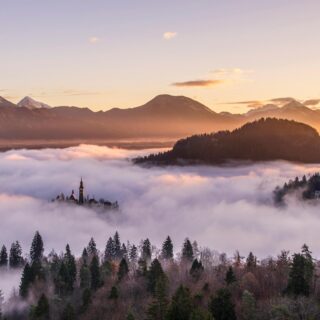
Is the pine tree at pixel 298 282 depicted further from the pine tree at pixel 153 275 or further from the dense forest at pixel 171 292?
the pine tree at pixel 153 275

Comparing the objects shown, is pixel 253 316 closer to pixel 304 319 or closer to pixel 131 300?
pixel 304 319

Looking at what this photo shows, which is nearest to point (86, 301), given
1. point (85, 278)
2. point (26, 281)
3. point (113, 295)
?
point (113, 295)

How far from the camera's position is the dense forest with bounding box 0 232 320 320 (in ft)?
294

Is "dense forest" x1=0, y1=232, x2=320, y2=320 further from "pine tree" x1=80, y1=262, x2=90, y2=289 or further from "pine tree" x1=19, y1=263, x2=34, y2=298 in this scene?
"pine tree" x1=80, y1=262, x2=90, y2=289

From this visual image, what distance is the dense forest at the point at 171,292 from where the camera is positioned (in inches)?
3523

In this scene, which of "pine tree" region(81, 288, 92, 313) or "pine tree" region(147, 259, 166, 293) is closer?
"pine tree" region(81, 288, 92, 313)

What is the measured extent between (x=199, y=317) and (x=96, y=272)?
8179 centimetres

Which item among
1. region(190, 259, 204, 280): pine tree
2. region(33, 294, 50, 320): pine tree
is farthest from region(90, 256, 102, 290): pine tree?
region(190, 259, 204, 280): pine tree

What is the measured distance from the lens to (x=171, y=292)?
13250cm

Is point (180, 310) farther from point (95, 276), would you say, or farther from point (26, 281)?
point (26, 281)

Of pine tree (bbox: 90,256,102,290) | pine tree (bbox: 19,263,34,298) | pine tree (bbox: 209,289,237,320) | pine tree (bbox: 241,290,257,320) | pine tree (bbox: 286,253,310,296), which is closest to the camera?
pine tree (bbox: 209,289,237,320)

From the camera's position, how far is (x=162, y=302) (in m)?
101

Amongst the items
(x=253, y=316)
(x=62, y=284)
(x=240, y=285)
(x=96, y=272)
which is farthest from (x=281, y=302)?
(x=62, y=284)

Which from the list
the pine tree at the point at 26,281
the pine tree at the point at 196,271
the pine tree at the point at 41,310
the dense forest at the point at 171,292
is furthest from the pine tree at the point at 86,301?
the pine tree at the point at 26,281
